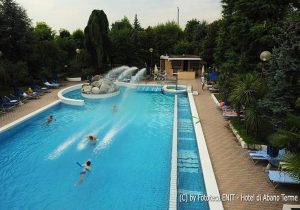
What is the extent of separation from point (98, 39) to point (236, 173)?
26860mm

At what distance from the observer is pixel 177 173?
1064cm

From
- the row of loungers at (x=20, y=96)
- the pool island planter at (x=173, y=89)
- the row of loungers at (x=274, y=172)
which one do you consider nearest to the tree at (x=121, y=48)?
the row of loungers at (x=20, y=96)

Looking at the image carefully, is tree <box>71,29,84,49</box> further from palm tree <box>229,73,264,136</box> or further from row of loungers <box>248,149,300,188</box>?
row of loungers <box>248,149,300,188</box>

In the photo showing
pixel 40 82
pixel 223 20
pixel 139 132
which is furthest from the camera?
pixel 40 82

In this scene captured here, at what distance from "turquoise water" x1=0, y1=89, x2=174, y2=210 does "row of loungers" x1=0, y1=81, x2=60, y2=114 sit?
242 centimetres

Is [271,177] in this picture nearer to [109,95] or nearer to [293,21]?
[293,21]

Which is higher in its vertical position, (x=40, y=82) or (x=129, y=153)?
(x=40, y=82)

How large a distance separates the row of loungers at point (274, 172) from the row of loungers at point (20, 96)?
1529 cm

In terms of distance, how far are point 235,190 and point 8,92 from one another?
17.5 meters

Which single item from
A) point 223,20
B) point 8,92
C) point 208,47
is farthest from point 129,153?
point 208,47

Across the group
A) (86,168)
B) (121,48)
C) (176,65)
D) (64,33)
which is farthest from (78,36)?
(86,168)

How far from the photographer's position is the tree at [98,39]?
33312mm

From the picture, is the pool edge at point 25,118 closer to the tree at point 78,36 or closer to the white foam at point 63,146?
the white foam at point 63,146

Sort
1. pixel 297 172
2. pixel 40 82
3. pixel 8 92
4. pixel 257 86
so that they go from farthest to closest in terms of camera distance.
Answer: pixel 40 82 → pixel 8 92 → pixel 257 86 → pixel 297 172
